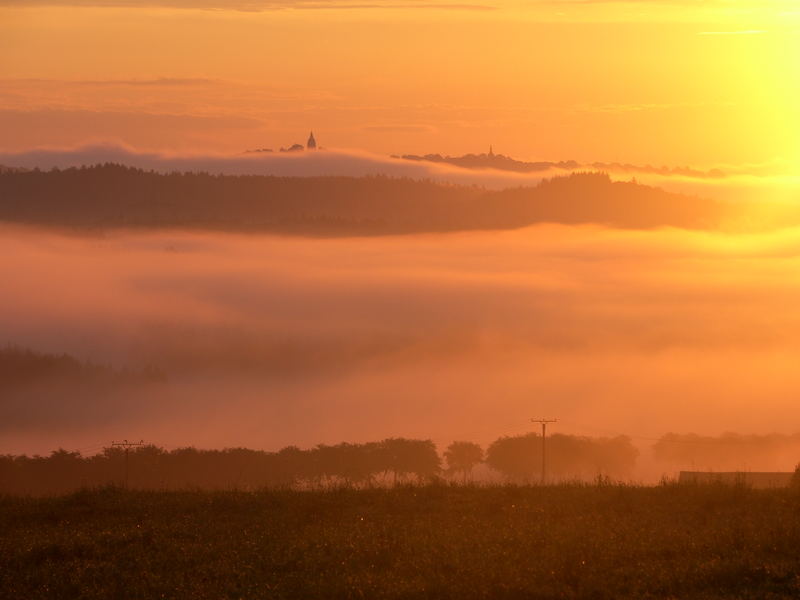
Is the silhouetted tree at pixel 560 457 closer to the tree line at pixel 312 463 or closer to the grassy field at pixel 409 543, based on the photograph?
the tree line at pixel 312 463

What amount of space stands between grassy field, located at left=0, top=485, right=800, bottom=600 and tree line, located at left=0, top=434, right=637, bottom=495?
32.1 metres

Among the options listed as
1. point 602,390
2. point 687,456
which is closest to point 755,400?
point 602,390

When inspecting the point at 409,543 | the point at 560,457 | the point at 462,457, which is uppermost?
the point at 462,457

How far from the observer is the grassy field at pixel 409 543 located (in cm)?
1484

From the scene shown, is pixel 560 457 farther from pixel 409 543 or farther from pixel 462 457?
pixel 409 543

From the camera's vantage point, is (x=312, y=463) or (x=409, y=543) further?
Result: (x=312, y=463)

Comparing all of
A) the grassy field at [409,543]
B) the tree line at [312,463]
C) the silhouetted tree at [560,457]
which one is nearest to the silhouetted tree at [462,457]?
the tree line at [312,463]

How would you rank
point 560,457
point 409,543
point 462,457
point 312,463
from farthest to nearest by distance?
point 462,457, point 560,457, point 312,463, point 409,543

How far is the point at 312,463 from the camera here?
2906 inches

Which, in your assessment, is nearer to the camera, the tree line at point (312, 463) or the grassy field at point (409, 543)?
the grassy field at point (409, 543)

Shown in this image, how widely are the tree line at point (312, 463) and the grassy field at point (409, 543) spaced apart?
32.1 metres

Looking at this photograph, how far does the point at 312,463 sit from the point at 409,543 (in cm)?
5788

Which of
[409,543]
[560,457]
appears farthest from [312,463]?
[409,543]

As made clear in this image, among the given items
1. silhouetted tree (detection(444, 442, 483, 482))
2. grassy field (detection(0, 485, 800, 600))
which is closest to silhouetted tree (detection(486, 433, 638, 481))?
silhouetted tree (detection(444, 442, 483, 482))
